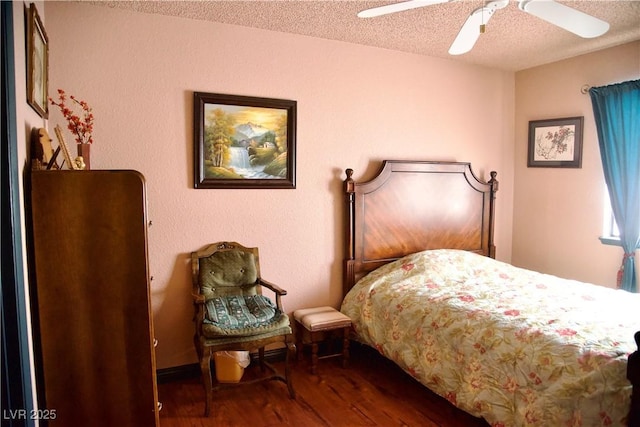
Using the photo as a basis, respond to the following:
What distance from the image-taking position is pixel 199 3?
2732 mm

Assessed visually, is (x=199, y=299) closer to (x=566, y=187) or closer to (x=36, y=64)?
(x=36, y=64)

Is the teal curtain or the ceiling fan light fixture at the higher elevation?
the ceiling fan light fixture

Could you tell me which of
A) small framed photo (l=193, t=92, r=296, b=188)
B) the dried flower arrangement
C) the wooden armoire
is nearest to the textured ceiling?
small framed photo (l=193, t=92, r=296, b=188)

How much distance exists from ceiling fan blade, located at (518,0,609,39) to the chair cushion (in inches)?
85.6

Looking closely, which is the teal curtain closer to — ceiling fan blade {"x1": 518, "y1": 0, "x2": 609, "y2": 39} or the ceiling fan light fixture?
ceiling fan blade {"x1": 518, "y1": 0, "x2": 609, "y2": 39}

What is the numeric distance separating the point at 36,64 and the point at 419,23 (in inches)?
91.4

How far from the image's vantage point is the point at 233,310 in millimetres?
2852

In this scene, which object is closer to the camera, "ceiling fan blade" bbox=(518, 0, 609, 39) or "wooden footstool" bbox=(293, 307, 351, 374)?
"ceiling fan blade" bbox=(518, 0, 609, 39)

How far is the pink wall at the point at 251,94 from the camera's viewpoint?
2803 mm

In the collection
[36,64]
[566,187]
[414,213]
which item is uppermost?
[36,64]

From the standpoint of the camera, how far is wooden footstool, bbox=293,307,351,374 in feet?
10.3

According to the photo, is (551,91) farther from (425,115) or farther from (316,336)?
(316,336)

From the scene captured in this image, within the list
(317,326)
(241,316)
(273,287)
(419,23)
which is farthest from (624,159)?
(241,316)

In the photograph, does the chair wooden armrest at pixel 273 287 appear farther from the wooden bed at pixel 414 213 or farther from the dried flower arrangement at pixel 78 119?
the dried flower arrangement at pixel 78 119
